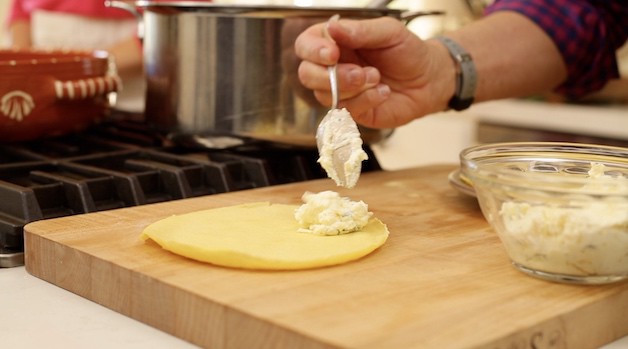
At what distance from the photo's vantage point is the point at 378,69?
1092mm

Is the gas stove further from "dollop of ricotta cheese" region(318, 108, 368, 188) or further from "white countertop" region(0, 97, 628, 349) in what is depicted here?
"dollop of ricotta cheese" region(318, 108, 368, 188)

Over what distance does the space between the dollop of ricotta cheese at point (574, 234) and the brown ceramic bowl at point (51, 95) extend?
664mm

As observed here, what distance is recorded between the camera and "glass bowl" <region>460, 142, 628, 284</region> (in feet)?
2.05

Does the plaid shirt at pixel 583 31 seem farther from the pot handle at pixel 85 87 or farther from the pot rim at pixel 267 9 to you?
the pot handle at pixel 85 87

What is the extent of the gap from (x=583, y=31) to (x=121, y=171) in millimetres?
782

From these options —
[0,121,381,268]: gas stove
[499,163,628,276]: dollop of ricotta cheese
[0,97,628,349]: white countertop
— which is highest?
[499,163,628,276]: dollop of ricotta cheese

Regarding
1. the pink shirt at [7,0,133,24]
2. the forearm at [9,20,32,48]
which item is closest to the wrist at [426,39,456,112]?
the pink shirt at [7,0,133,24]

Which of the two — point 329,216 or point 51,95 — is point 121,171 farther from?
point 329,216

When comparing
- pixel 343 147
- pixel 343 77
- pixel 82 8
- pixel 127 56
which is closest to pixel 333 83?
pixel 343 77

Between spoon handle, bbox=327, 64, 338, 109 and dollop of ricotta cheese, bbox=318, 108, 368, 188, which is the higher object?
spoon handle, bbox=327, 64, 338, 109

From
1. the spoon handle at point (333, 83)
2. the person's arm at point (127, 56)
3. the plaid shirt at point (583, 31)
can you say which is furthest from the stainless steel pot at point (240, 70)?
the person's arm at point (127, 56)

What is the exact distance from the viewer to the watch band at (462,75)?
1.17 metres

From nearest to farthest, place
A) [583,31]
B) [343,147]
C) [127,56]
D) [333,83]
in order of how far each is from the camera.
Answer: [343,147]
[333,83]
[583,31]
[127,56]

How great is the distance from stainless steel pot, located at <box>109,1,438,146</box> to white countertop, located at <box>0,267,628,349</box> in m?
0.40
